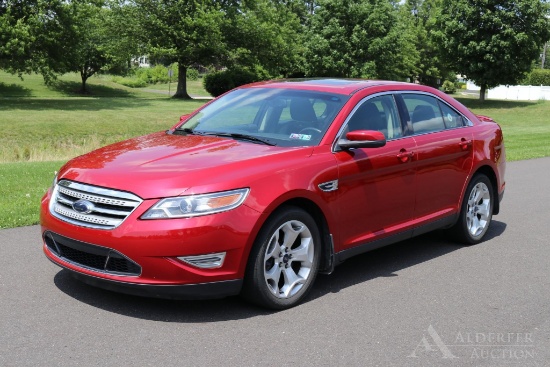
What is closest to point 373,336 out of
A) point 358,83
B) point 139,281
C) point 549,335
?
point 549,335

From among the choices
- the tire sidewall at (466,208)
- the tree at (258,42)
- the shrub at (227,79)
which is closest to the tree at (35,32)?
the tree at (258,42)

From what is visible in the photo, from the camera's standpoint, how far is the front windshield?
556 centimetres

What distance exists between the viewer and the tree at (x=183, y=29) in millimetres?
46500

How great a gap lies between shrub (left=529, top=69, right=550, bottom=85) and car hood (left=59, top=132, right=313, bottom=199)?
7641 cm

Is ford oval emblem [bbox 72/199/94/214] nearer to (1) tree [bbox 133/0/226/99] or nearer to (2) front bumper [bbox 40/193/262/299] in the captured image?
(2) front bumper [bbox 40/193/262/299]

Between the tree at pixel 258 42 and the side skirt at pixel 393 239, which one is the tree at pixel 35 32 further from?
the side skirt at pixel 393 239

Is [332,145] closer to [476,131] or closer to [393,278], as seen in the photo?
[393,278]

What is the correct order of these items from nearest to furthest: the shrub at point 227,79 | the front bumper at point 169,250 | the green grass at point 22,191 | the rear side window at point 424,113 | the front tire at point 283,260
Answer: the front bumper at point 169,250
the front tire at point 283,260
the rear side window at point 424,113
the green grass at point 22,191
the shrub at point 227,79

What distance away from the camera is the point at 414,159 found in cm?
610

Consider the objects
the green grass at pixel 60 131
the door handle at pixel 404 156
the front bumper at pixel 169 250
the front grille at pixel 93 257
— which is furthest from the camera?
the green grass at pixel 60 131

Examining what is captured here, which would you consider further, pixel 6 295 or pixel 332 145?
pixel 332 145

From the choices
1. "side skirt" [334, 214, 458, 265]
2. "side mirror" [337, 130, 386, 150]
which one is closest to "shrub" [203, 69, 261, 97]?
"side skirt" [334, 214, 458, 265]

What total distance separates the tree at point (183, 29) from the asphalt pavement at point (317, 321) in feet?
136

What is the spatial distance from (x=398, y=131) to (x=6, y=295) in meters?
3.55
